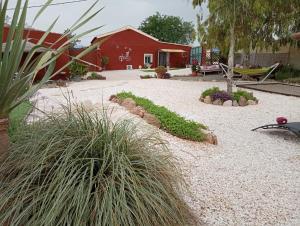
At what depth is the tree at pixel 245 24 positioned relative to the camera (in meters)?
10.6

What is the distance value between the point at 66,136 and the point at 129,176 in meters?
0.63

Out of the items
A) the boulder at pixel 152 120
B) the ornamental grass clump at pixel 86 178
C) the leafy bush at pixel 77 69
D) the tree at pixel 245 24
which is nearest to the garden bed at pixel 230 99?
the tree at pixel 245 24

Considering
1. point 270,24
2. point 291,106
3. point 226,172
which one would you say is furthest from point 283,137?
point 270,24

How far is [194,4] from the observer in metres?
11.6

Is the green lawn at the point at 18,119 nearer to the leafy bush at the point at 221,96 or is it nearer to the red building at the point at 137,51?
the leafy bush at the point at 221,96

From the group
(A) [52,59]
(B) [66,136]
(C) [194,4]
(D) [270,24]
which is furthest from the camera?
(D) [270,24]

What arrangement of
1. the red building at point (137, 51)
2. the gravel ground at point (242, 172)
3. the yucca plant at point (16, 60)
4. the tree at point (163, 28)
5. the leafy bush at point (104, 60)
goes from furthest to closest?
the tree at point (163, 28) < the red building at point (137, 51) < the leafy bush at point (104, 60) < the gravel ground at point (242, 172) < the yucca plant at point (16, 60)

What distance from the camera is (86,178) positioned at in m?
2.27

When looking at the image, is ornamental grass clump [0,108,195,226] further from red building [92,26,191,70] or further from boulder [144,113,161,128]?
red building [92,26,191,70]

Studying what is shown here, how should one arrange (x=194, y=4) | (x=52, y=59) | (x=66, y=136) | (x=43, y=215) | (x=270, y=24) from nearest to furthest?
1. (x=43, y=215)
2. (x=52, y=59)
3. (x=66, y=136)
4. (x=194, y=4)
5. (x=270, y=24)

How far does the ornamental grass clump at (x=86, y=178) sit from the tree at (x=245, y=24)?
833 centimetres

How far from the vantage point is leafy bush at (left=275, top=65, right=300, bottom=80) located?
59.3ft

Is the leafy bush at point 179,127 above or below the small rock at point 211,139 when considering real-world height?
above

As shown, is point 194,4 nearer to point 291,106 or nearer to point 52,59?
point 291,106
